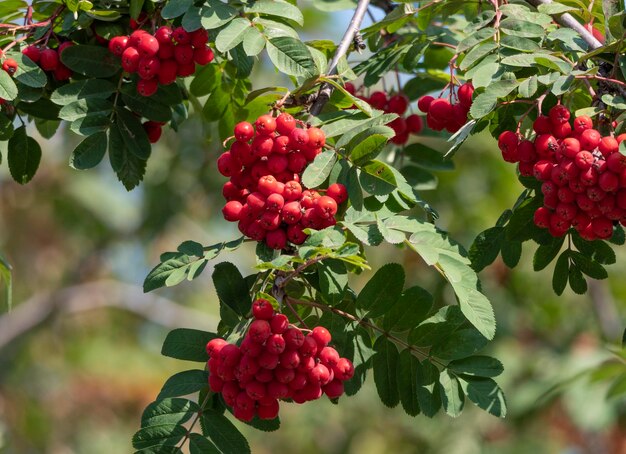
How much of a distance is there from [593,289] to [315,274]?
4.51m

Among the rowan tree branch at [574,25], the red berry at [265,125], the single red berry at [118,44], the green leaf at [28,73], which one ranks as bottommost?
the green leaf at [28,73]

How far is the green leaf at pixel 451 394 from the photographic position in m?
2.04

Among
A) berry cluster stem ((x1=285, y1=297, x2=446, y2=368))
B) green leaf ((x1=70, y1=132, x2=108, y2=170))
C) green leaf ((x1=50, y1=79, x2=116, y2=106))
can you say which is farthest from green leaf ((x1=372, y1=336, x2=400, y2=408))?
green leaf ((x1=50, y1=79, x2=116, y2=106))

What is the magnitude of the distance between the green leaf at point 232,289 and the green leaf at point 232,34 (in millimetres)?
518

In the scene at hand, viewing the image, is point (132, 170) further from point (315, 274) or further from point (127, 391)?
point (127, 391)

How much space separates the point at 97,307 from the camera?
10.9m

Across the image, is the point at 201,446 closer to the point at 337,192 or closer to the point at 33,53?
the point at 337,192

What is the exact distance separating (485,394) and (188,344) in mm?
693

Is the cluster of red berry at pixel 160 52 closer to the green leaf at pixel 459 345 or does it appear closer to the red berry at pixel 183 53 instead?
the red berry at pixel 183 53

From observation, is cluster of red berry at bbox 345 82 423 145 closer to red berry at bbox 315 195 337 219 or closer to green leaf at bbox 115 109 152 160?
green leaf at bbox 115 109 152 160

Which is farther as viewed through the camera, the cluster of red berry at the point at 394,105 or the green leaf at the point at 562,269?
the cluster of red berry at the point at 394,105

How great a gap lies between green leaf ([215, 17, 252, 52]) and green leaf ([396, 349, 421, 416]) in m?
0.84

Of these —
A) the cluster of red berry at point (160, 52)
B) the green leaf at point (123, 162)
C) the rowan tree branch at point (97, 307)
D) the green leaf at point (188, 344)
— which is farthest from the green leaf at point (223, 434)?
the rowan tree branch at point (97, 307)

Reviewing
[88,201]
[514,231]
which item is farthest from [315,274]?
[88,201]
